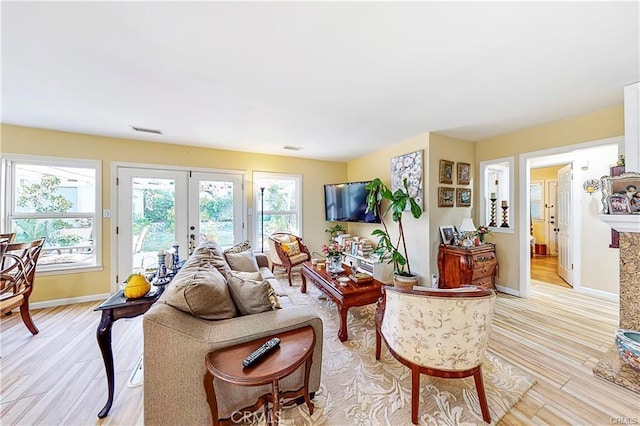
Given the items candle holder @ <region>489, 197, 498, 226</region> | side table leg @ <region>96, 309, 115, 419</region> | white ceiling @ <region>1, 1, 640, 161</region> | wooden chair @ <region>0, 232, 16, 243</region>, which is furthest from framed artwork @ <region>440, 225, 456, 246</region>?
wooden chair @ <region>0, 232, 16, 243</region>

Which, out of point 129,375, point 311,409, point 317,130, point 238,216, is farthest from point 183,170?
point 311,409

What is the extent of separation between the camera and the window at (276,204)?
4.61 m

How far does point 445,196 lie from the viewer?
11.7ft

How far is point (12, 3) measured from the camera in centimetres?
126

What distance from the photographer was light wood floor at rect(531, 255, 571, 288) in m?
4.08

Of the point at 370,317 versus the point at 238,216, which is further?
the point at 238,216

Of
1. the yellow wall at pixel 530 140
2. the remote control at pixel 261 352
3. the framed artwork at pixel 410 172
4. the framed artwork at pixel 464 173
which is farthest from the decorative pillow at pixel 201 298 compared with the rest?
the yellow wall at pixel 530 140

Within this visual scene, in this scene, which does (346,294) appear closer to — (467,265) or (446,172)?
(467,265)

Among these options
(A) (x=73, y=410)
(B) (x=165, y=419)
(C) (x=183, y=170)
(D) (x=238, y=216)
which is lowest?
(A) (x=73, y=410)

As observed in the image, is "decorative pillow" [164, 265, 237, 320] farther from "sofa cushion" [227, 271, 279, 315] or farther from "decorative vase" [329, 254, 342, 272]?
"decorative vase" [329, 254, 342, 272]

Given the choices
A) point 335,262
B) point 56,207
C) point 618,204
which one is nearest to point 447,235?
point 618,204

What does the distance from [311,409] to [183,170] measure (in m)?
3.97

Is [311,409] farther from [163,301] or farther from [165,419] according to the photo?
[163,301]

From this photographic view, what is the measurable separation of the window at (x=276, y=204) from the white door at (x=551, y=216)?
6296 millimetres
